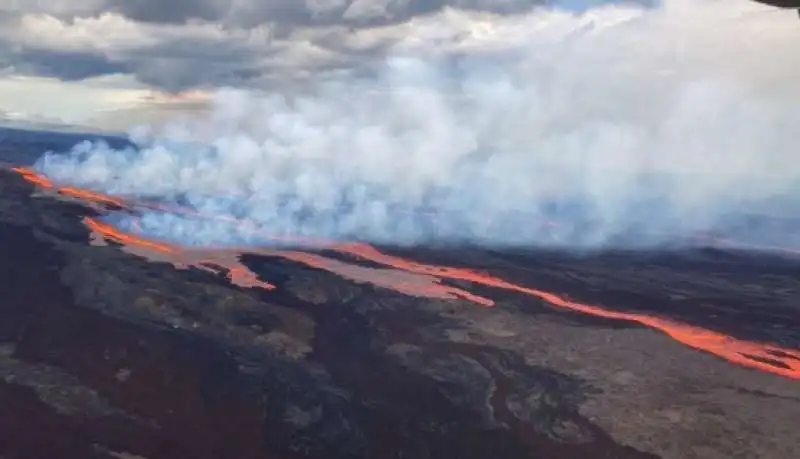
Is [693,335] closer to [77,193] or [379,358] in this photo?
[379,358]

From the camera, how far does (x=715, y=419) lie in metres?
35.0

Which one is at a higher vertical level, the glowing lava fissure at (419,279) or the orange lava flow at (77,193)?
the orange lava flow at (77,193)

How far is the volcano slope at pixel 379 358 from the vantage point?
31.6m

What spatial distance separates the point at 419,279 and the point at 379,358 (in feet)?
65.6

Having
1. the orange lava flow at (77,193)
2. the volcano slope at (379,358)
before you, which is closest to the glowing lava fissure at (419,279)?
the volcano slope at (379,358)

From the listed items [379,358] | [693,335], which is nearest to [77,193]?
[379,358]

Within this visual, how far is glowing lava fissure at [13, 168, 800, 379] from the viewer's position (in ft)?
152

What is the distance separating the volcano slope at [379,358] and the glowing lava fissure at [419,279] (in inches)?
10.0

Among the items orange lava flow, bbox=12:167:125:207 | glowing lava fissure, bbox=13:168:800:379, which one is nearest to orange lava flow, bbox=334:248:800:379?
glowing lava fissure, bbox=13:168:800:379

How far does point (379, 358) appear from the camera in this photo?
4097cm

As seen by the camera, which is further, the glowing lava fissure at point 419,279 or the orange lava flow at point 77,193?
the orange lava flow at point 77,193

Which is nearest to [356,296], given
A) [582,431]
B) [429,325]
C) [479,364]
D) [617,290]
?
[429,325]

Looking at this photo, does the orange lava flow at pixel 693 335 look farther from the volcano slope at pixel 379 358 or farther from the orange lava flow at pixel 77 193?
the orange lava flow at pixel 77 193

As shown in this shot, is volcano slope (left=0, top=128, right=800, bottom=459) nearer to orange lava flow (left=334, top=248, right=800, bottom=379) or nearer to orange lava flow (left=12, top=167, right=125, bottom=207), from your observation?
orange lava flow (left=334, top=248, right=800, bottom=379)
